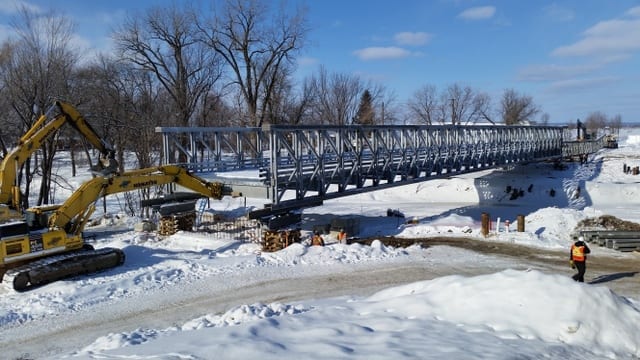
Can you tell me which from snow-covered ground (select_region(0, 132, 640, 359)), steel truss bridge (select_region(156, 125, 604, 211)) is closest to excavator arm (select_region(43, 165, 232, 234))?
steel truss bridge (select_region(156, 125, 604, 211))

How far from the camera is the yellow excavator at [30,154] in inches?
595

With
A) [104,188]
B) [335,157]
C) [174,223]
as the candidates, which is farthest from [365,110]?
[104,188]

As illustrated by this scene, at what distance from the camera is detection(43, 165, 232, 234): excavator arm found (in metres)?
15.7

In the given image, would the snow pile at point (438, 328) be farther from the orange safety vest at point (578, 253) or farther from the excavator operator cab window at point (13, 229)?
the excavator operator cab window at point (13, 229)

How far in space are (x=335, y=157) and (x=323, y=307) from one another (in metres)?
11.4

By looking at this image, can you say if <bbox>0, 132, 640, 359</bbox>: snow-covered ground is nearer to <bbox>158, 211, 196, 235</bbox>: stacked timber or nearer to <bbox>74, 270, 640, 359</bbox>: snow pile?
<bbox>74, 270, 640, 359</bbox>: snow pile

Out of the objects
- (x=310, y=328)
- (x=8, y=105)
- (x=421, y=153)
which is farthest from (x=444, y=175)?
(x=8, y=105)

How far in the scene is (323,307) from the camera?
11922mm

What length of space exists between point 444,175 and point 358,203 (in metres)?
9.48

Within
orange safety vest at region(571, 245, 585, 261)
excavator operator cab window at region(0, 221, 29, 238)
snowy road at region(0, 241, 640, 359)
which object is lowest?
snowy road at region(0, 241, 640, 359)

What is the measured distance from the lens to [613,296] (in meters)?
9.96

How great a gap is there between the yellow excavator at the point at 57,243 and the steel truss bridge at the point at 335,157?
466 cm

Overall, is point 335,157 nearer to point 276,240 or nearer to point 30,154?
point 276,240

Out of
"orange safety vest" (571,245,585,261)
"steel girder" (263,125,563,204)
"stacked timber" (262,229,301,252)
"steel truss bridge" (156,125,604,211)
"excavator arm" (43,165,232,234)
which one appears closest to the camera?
"orange safety vest" (571,245,585,261)
